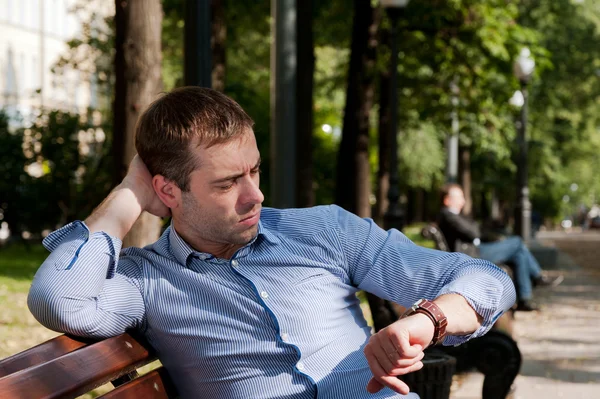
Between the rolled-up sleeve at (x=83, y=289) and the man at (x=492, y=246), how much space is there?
8.74 m

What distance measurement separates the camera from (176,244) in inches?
116

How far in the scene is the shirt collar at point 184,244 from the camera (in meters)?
2.93

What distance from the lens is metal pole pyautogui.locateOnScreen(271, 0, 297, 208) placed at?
10.1 metres

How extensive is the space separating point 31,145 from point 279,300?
2404 centimetres

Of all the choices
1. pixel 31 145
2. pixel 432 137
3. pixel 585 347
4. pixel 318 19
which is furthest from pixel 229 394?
pixel 432 137

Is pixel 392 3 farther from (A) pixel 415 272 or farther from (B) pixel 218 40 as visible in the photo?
(A) pixel 415 272

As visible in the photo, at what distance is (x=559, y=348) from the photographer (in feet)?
33.0

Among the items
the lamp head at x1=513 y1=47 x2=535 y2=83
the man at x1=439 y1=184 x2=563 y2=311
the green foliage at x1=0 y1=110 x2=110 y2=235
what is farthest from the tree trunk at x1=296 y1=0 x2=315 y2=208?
the green foliage at x1=0 y1=110 x2=110 y2=235

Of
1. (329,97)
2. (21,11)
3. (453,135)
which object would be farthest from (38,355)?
(21,11)

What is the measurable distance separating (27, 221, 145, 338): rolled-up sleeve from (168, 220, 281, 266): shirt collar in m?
0.15

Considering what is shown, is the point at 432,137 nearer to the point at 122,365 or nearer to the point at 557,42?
the point at 557,42

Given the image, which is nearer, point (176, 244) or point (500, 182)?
point (176, 244)

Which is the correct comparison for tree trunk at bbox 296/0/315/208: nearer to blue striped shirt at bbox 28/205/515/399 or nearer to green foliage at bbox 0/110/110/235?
blue striped shirt at bbox 28/205/515/399

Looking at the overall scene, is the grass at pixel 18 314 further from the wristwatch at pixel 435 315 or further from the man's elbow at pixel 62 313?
the wristwatch at pixel 435 315
